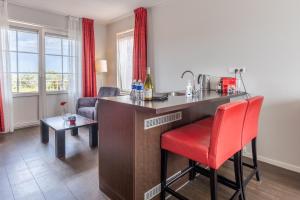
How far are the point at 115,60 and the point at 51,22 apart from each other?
1.65 meters

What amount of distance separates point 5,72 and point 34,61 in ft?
2.17

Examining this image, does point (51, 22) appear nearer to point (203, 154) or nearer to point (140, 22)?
point (140, 22)

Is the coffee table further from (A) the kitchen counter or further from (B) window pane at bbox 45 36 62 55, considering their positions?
(B) window pane at bbox 45 36 62 55

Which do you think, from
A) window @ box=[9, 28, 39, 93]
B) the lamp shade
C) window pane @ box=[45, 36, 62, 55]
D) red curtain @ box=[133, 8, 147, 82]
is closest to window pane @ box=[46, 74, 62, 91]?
window @ box=[9, 28, 39, 93]

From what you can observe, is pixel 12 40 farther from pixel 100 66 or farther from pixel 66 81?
pixel 100 66

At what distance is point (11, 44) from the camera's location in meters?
3.83

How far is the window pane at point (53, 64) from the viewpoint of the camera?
4.35 metres

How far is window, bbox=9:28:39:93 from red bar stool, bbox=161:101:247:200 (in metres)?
3.78

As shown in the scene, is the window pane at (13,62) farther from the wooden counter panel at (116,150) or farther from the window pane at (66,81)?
the wooden counter panel at (116,150)

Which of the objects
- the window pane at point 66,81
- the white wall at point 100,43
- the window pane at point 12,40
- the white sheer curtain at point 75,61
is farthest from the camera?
the white wall at point 100,43

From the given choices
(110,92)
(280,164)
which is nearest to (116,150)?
Result: (280,164)

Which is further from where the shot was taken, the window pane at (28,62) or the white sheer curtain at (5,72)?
the window pane at (28,62)

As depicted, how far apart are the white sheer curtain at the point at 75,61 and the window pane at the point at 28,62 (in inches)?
28.4

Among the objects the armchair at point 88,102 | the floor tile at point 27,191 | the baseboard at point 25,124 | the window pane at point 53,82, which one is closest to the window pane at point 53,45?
the window pane at point 53,82
